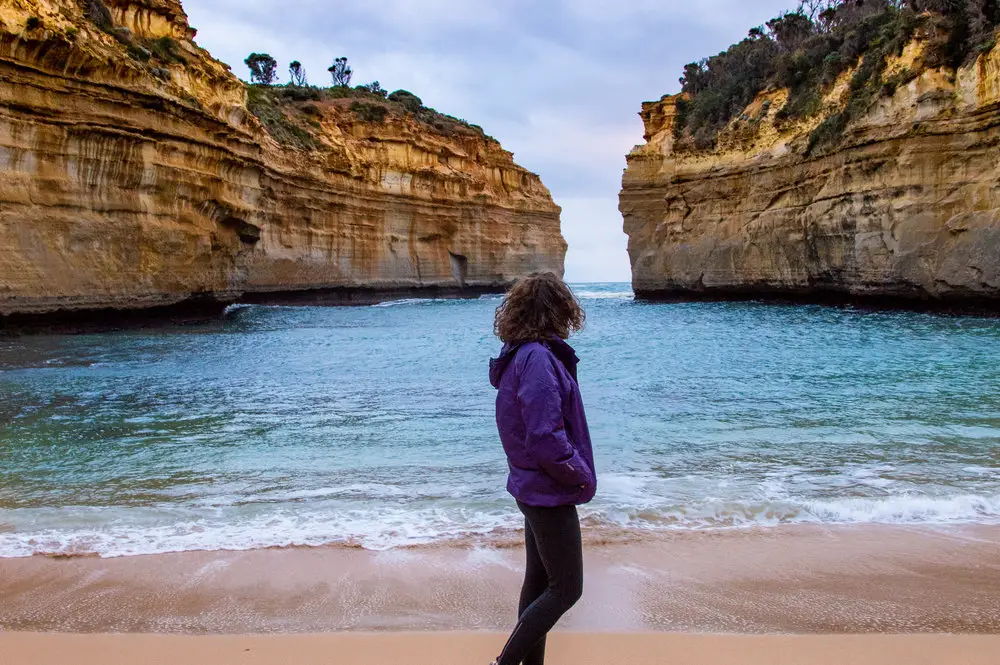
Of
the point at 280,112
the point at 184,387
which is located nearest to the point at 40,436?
the point at 184,387

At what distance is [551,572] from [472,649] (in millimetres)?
724

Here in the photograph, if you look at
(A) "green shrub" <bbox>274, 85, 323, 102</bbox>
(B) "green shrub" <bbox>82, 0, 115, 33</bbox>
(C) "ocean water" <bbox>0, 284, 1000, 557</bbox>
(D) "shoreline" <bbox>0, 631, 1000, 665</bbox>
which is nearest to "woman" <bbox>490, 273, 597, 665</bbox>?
(D) "shoreline" <bbox>0, 631, 1000, 665</bbox>

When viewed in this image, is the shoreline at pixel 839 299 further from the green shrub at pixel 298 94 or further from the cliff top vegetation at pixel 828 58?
the green shrub at pixel 298 94

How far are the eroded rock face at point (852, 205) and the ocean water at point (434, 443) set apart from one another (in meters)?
6.05

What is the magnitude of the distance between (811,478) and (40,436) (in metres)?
7.05

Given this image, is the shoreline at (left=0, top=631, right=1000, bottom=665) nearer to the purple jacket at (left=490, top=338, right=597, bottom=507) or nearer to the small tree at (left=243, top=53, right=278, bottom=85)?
the purple jacket at (left=490, top=338, right=597, bottom=507)

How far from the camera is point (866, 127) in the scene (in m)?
21.8

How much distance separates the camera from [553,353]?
2418 mm

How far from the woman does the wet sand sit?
741 millimetres

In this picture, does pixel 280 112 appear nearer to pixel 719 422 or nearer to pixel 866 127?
pixel 866 127

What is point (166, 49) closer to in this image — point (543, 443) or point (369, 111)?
point (543, 443)

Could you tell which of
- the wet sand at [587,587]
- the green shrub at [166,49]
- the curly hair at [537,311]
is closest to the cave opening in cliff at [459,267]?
the green shrub at [166,49]

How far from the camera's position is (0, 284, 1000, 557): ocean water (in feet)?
14.6

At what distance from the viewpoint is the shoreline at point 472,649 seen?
2707 millimetres
